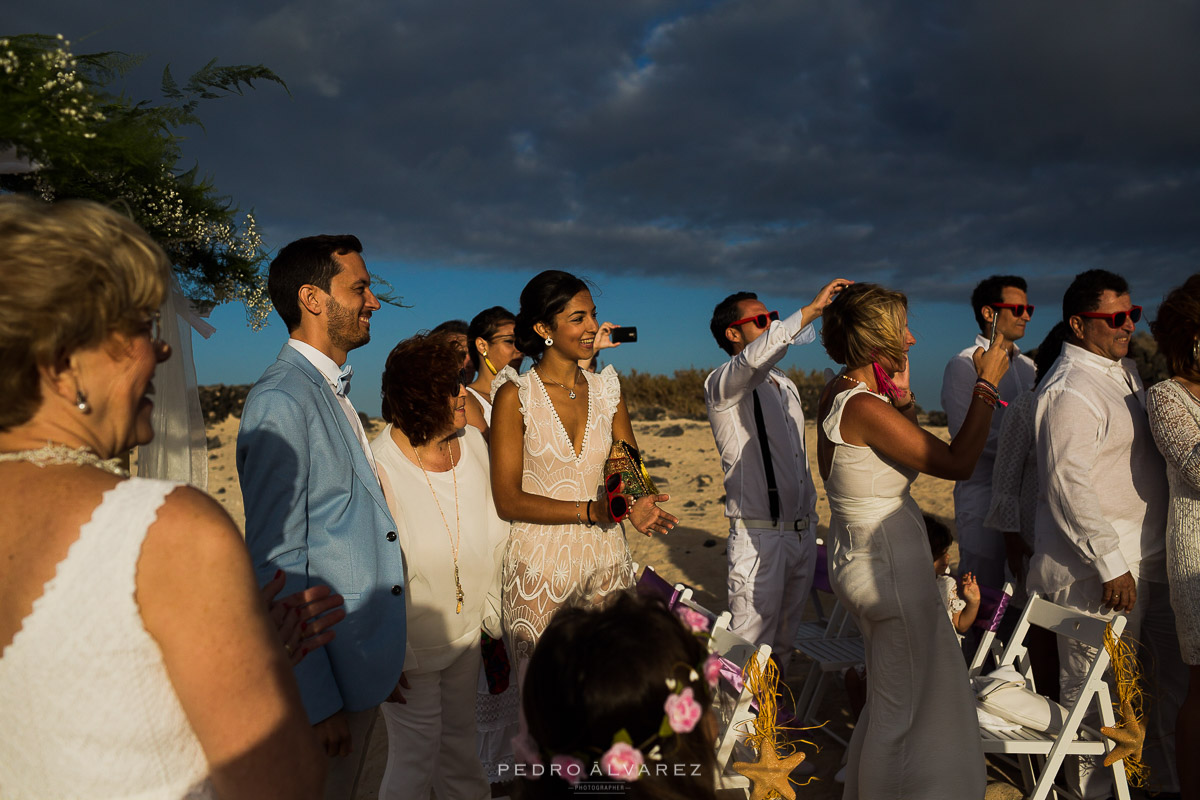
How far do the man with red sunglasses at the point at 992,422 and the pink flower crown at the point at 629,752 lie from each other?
4.15 metres

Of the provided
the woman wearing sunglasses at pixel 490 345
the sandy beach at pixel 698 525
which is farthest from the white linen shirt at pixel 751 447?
the woman wearing sunglasses at pixel 490 345

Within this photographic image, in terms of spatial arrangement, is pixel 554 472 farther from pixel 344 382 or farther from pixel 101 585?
pixel 101 585

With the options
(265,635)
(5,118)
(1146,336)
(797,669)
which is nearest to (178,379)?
(5,118)

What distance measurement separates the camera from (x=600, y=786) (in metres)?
1.46

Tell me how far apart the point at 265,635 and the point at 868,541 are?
2586 millimetres

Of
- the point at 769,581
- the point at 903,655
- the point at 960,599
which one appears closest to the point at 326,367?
the point at 903,655

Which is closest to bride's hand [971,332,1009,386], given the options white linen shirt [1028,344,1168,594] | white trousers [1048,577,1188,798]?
white linen shirt [1028,344,1168,594]

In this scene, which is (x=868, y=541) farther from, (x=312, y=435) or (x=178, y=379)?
(x=178, y=379)

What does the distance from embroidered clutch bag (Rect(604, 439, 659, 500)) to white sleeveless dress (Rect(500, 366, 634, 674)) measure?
57 mm

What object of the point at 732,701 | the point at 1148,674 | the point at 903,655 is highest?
the point at 903,655

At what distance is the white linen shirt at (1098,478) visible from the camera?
351 centimetres

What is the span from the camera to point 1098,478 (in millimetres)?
3646

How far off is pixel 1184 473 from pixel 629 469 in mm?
2441

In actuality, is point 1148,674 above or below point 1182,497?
below
